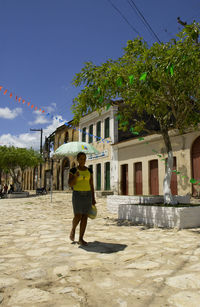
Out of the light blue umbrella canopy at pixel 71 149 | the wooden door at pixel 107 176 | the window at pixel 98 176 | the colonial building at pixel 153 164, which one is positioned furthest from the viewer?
the window at pixel 98 176

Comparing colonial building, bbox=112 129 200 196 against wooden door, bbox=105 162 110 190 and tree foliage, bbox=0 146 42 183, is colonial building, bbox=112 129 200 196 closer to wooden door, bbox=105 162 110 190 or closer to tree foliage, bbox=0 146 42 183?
wooden door, bbox=105 162 110 190

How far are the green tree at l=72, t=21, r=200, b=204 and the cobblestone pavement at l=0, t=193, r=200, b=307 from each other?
306cm

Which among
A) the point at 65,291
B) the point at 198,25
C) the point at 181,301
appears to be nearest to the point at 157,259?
the point at 181,301

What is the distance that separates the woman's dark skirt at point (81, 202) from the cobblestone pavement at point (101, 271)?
60 centimetres

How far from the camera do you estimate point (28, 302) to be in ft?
6.83

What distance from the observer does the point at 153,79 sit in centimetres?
589

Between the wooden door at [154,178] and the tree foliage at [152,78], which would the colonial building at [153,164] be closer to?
the wooden door at [154,178]

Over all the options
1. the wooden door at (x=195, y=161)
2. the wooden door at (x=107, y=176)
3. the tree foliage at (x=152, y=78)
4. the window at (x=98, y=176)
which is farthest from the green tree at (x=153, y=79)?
the window at (x=98, y=176)

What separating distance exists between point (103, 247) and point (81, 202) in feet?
2.70

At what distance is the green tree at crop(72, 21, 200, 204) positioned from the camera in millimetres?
5379

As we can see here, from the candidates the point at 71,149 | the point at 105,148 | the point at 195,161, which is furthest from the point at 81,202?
the point at 105,148

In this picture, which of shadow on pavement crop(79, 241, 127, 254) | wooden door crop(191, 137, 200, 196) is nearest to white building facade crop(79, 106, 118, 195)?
wooden door crop(191, 137, 200, 196)

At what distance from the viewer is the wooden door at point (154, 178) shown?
48.2ft

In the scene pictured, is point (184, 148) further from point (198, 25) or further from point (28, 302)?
point (28, 302)
